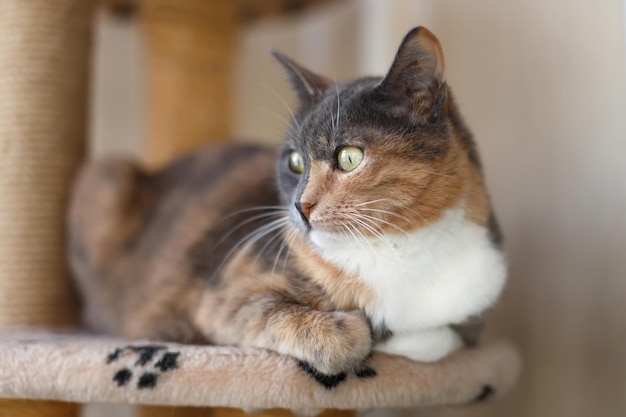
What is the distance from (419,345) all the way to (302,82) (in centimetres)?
48

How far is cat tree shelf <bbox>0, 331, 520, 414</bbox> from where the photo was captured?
88 cm

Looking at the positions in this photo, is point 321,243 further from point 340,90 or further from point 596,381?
point 596,381

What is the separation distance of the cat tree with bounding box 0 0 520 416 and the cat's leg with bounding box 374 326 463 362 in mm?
16

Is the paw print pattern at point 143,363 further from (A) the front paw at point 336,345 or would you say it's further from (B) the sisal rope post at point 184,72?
(B) the sisal rope post at point 184,72

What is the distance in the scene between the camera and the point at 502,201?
60.4 inches

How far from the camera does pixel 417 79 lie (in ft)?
2.95

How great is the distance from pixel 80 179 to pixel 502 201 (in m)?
1.01

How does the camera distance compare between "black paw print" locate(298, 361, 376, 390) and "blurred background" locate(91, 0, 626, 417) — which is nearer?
"black paw print" locate(298, 361, 376, 390)

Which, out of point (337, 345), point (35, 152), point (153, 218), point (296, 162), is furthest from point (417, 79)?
point (35, 152)

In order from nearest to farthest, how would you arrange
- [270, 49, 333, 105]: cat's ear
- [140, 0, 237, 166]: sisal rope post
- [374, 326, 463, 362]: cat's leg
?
[374, 326, 463, 362]: cat's leg → [270, 49, 333, 105]: cat's ear → [140, 0, 237, 166]: sisal rope post

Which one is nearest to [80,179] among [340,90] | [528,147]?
[340,90]

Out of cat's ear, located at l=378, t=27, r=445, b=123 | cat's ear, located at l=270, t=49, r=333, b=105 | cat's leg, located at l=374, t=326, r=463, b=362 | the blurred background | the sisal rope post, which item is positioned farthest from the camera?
the sisal rope post

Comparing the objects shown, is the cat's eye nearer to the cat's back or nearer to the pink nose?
the pink nose

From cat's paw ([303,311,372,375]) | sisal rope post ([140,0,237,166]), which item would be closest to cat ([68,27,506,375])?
cat's paw ([303,311,372,375])
